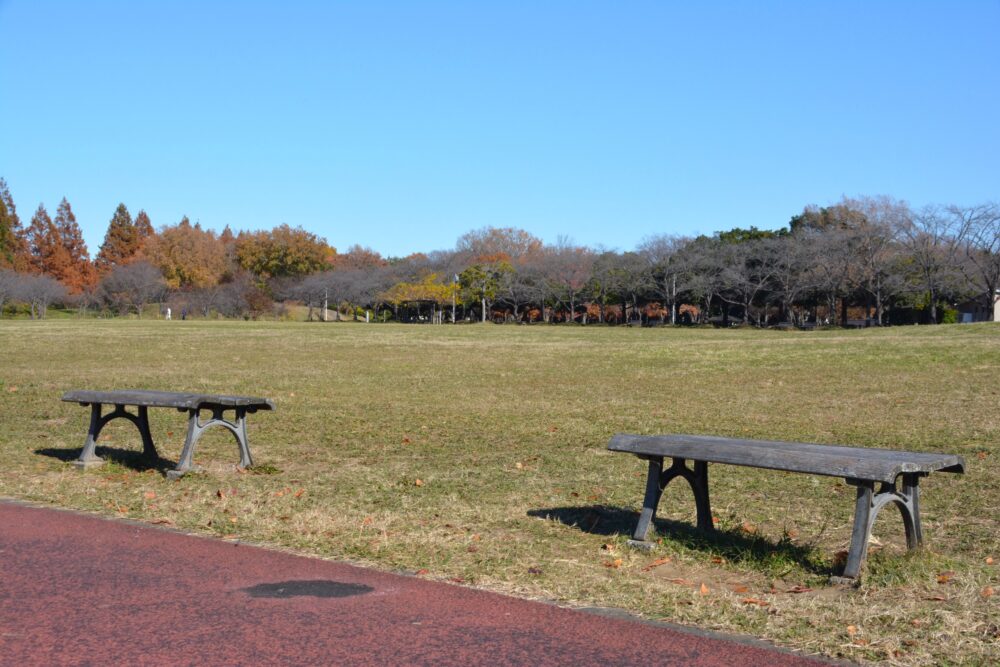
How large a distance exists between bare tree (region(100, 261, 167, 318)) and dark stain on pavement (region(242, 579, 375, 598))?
86559mm

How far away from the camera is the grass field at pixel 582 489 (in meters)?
5.16

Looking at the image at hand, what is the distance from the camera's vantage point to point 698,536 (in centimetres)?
659

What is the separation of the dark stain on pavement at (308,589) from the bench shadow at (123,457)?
4362 mm

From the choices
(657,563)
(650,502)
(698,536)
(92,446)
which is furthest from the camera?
(92,446)

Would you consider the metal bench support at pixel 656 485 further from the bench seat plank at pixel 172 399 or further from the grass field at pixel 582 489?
the bench seat plank at pixel 172 399

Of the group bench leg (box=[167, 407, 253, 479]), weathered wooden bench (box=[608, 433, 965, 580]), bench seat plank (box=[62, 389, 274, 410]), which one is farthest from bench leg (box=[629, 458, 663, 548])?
bench leg (box=[167, 407, 253, 479])

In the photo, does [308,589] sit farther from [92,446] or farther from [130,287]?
[130,287]

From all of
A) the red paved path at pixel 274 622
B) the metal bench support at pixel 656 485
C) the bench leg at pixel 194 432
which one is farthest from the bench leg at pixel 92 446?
the metal bench support at pixel 656 485

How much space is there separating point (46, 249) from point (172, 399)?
96.2 metres

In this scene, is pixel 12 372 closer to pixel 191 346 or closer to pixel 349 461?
pixel 191 346

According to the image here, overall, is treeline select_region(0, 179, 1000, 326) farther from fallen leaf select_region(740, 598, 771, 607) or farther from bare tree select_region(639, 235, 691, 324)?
fallen leaf select_region(740, 598, 771, 607)

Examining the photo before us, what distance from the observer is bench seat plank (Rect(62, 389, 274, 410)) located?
8578mm

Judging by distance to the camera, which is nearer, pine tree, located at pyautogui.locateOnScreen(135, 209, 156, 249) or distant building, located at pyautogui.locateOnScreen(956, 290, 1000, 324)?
distant building, located at pyautogui.locateOnScreen(956, 290, 1000, 324)

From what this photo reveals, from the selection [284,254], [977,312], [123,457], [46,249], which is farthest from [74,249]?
[123,457]
